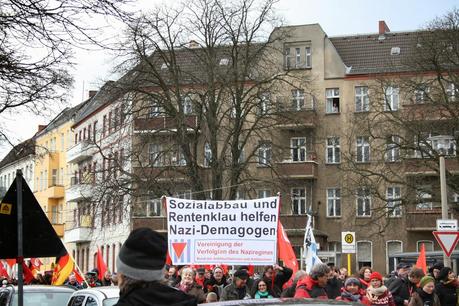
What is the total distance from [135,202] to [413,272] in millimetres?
28480

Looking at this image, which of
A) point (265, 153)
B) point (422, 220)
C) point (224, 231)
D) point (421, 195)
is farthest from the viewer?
point (422, 220)

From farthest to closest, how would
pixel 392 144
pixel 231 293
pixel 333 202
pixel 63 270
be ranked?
1. pixel 333 202
2. pixel 392 144
3. pixel 63 270
4. pixel 231 293

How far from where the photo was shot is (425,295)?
13266 millimetres

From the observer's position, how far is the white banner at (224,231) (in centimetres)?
1773

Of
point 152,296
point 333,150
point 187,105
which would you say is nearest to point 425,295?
point 152,296

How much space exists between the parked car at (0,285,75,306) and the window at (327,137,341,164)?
4532cm

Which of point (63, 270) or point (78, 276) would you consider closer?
point (78, 276)

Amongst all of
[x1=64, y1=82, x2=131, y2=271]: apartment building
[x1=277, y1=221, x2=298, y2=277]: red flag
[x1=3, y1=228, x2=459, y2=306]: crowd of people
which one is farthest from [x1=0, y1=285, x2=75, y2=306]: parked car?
[x1=64, y1=82, x2=131, y2=271]: apartment building

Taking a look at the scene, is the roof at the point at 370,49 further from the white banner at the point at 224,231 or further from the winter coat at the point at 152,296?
the winter coat at the point at 152,296

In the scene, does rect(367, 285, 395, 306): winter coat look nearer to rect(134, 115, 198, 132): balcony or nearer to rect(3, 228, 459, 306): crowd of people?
rect(3, 228, 459, 306): crowd of people

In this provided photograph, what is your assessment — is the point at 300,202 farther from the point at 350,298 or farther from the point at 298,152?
the point at 350,298

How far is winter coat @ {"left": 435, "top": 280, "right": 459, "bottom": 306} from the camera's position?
14805 millimetres

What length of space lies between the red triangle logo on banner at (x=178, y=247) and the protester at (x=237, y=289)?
1338 mm

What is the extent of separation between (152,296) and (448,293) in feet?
36.7
